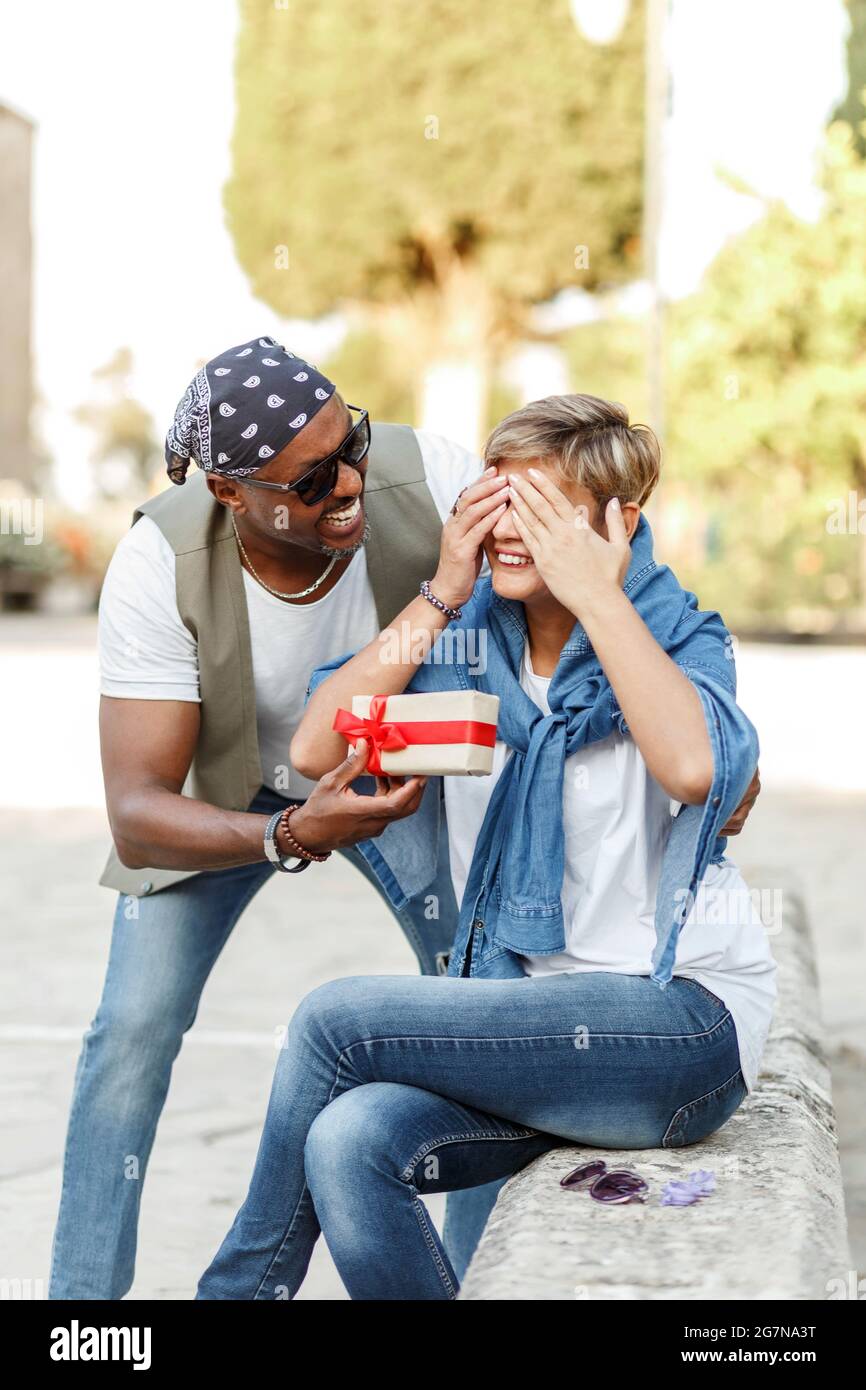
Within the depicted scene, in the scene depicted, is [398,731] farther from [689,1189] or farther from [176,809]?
[689,1189]

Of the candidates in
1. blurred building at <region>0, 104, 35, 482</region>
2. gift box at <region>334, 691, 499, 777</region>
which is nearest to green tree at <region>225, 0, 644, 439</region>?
blurred building at <region>0, 104, 35, 482</region>

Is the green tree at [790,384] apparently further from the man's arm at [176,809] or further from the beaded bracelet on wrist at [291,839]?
the beaded bracelet on wrist at [291,839]

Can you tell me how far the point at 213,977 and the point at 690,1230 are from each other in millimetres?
4002

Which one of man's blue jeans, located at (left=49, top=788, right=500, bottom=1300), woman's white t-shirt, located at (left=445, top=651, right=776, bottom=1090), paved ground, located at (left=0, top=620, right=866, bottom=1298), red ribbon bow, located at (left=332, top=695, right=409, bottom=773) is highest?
red ribbon bow, located at (left=332, top=695, right=409, bottom=773)

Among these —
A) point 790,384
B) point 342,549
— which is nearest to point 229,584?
point 342,549

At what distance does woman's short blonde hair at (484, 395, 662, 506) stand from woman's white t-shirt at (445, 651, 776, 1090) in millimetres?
418

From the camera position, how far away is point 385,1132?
2424 millimetres

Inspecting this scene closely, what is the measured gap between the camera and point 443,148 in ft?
102

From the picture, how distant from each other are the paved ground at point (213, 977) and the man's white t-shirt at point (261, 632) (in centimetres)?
131

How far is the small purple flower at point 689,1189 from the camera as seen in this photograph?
243cm

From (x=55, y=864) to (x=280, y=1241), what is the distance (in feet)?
18.9

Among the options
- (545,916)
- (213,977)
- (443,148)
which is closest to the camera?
(545,916)

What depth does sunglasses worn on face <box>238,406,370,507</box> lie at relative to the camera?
293 cm

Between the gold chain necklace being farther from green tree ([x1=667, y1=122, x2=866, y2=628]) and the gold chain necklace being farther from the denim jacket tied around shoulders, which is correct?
green tree ([x1=667, y1=122, x2=866, y2=628])
